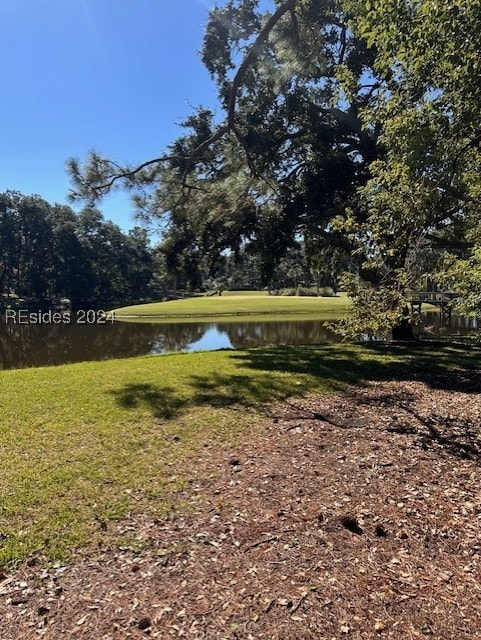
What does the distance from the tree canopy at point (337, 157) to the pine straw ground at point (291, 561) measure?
223 cm

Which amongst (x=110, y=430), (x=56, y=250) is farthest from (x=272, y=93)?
(x=56, y=250)

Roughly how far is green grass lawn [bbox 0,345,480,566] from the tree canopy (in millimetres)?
2379

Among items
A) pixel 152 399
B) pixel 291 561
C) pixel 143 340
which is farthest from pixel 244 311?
pixel 291 561

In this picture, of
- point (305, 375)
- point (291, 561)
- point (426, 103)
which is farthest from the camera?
point (305, 375)

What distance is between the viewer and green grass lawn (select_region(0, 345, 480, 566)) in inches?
155

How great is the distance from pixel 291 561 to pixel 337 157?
477 inches

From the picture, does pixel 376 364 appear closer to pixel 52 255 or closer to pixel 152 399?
pixel 152 399

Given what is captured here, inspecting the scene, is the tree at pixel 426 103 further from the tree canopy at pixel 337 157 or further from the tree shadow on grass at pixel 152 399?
the tree shadow on grass at pixel 152 399

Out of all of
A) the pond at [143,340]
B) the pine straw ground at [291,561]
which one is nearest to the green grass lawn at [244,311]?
the pond at [143,340]

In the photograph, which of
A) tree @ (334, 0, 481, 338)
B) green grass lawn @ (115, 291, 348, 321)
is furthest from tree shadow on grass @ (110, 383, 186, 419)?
green grass lawn @ (115, 291, 348, 321)

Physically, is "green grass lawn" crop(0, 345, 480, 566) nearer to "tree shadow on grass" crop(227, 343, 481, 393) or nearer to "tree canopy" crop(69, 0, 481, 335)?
"tree shadow on grass" crop(227, 343, 481, 393)

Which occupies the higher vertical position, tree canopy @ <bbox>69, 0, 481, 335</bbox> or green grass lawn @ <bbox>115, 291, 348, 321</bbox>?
tree canopy @ <bbox>69, 0, 481, 335</bbox>

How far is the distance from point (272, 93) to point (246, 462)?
12.3 meters

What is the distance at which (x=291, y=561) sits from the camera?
3.34 metres
